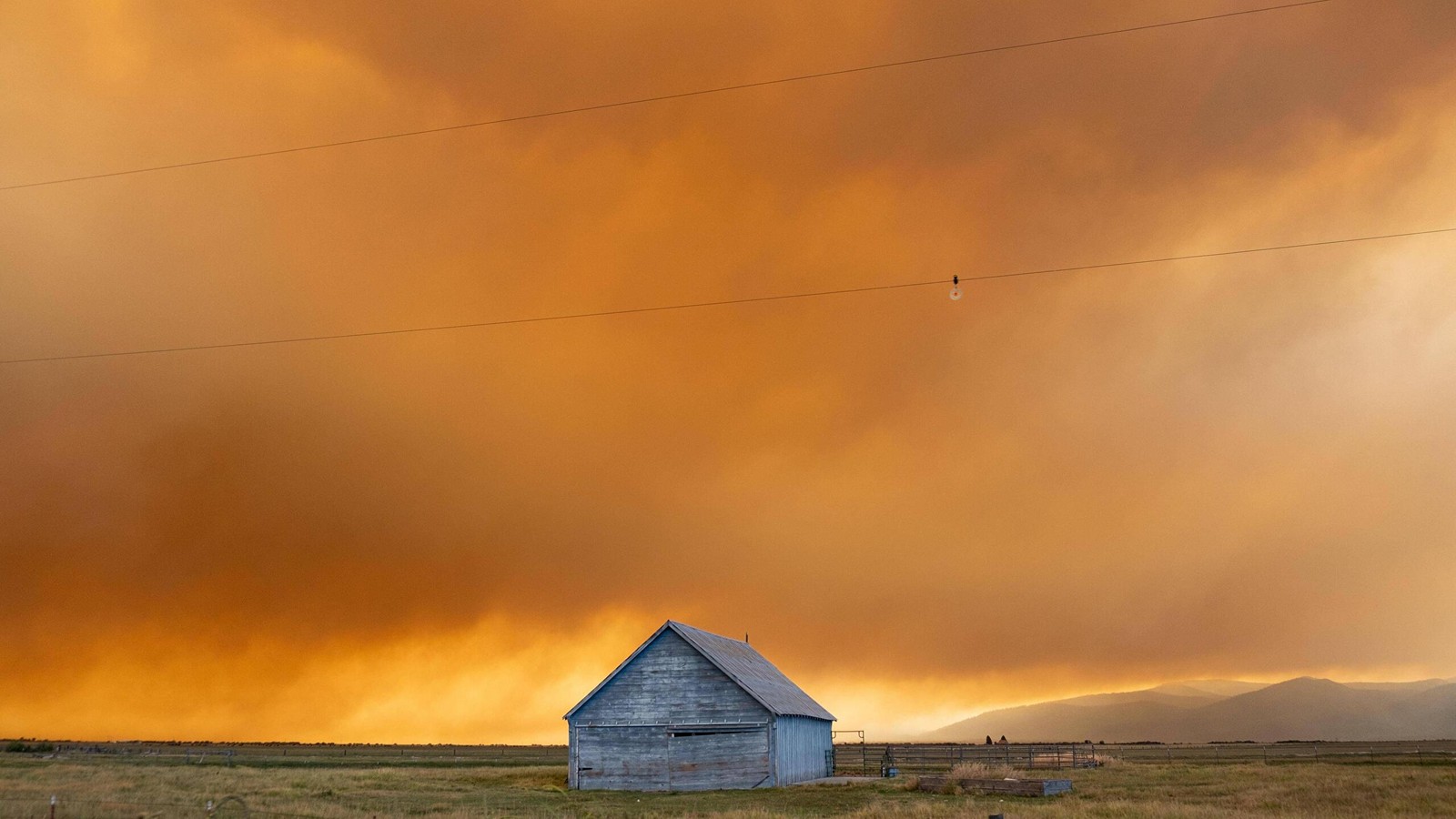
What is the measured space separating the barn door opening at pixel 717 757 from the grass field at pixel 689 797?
1.91 m

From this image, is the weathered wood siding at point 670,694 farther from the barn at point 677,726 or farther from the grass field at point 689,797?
the grass field at point 689,797

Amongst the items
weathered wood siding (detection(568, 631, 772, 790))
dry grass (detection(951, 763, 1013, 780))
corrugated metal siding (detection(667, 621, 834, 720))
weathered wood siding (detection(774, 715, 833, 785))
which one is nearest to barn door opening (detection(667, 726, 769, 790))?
weathered wood siding (detection(568, 631, 772, 790))

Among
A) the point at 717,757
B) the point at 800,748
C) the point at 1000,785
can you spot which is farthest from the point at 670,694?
the point at 1000,785

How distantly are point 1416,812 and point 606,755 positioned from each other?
30370mm

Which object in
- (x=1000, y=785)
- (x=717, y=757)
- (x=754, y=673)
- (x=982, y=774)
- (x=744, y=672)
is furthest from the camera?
(x=754, y=673)

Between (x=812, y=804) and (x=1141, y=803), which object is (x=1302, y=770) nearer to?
(x=1141, y=803)

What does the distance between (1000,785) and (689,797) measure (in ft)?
39.8

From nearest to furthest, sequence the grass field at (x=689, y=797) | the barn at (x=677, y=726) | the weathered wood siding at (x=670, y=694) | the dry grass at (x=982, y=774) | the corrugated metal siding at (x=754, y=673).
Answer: the grass field at (x=689, y=797), the dry grass at (x=982, y=774), the barn at (x=677, y=726), the weathered wood siding at (x=670, y=694), the corrugated metal siding at (x=754, y=673)

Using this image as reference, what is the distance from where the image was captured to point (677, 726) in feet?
146

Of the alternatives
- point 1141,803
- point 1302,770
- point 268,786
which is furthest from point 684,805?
point 1302,770

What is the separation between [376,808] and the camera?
32719 millimetres

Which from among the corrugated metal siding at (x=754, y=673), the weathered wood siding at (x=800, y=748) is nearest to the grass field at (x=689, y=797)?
the weathered wood siding at (x=800, y=748)

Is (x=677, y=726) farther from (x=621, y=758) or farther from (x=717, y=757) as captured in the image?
(x=621, y=758)

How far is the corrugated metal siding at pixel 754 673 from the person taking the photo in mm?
45344
